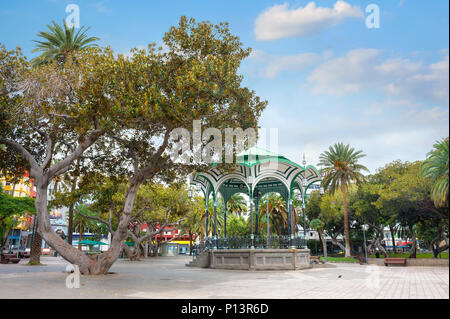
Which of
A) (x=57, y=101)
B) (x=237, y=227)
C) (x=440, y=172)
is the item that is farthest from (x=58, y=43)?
(x=237, y=227)

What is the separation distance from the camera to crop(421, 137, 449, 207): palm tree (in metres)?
4.00

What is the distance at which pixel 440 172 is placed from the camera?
164 inches

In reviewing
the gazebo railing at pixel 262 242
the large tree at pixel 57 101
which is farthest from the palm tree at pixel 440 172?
the gazebo railing at pixel 262 242

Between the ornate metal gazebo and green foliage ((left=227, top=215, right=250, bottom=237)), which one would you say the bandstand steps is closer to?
the ornate metal gazebo

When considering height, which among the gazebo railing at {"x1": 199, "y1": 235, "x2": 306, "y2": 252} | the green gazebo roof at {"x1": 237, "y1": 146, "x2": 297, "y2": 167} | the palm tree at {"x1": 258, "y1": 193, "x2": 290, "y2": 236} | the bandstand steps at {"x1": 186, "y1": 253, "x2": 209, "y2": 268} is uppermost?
the green gazebo roof at {"x1": 237, "y1": 146, "x2": 297, "y2": 167}

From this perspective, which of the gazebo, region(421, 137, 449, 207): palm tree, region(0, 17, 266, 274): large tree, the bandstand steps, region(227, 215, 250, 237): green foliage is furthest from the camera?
region(227, 215, 250, 237): green foliage

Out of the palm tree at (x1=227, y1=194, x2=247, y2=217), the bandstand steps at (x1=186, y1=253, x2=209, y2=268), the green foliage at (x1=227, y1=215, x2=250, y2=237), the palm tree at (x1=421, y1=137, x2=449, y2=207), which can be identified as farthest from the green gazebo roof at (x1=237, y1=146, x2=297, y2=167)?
the green foliage at (x1=227, y1=215, x2=250, y2=237)

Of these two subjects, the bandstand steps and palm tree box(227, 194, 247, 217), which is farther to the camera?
palm tree box(227, 194, 247, 217)

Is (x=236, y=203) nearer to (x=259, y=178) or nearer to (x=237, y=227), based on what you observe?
(x=237, y=227)

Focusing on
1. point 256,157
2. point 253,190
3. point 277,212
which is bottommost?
point 277,212

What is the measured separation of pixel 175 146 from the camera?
1673 cm

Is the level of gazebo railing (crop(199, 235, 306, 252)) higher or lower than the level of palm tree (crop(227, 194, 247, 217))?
lower

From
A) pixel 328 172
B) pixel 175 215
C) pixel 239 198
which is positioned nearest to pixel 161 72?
pixel 175 215

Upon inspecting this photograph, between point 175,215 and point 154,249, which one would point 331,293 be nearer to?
point 175,215
